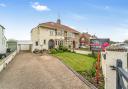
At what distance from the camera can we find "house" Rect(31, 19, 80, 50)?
210 ft

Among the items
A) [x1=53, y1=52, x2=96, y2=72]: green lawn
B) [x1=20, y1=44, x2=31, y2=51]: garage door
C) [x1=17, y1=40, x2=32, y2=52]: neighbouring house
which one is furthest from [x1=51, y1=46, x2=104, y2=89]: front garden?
[x1=20, y1=44, x2=31, y2=51]: garage door

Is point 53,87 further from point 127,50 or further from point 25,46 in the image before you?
point 25,46

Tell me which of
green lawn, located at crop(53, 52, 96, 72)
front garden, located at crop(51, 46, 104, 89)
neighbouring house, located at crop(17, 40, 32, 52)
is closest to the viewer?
front garden, located at crop(51, 46, 104, 89)

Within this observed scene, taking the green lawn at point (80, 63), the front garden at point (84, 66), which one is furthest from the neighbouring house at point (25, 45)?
the green lawn at point (80, 63)

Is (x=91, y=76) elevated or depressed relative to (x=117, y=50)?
depressed

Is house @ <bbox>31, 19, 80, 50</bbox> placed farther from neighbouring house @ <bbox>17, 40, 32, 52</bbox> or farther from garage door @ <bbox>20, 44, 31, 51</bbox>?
garage door @ <bbox>20, 44, 31, 51</bbox>

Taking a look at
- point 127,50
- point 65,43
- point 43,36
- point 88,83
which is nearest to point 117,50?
point 127,50

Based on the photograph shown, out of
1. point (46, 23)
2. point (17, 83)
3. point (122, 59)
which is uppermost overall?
point (46, 23)

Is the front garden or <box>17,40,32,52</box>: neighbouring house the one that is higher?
<box>17,40,32,52</box>: neighbouring house

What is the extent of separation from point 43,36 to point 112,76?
59.9m

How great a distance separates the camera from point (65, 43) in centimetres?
7044

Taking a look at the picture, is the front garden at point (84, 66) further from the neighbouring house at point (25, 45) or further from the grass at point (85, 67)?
the neighbouring house at point (25, 45)

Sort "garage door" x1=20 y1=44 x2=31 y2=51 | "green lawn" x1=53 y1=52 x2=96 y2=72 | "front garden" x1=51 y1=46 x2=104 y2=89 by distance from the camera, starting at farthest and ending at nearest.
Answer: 1. "garage door" x1=20 y1=44 x2=31 y2=51
2. "green lawn" x1=53 y1=52 x2=96 y2=72
3. "front garden" x1=51 y1=46 x2=104 y2=89

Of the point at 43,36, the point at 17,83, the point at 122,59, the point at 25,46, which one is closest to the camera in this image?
the point at 122,59
